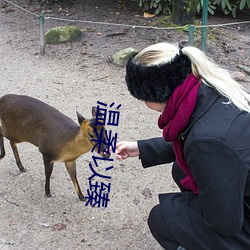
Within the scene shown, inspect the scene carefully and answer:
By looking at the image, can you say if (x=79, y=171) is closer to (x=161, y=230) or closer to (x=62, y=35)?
(x=161, y=230)

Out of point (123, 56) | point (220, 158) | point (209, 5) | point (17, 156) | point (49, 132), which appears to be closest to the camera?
point (220, 158)

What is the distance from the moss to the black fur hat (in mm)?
4352

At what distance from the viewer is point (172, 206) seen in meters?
2.35

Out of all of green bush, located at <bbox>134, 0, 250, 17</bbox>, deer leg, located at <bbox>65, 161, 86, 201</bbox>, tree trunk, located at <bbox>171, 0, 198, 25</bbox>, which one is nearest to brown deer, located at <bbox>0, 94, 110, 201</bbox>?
deer leg, located at <bbox>65, 161, 86, 201</bbox>

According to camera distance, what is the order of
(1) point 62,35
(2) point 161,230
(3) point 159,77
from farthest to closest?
(1) point 62,35 < (2) point 161,230 < (3) point 159,77

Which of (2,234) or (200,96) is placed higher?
(200,96)

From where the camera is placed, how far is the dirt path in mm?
2955

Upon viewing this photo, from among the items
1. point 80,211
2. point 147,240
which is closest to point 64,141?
point 80,211

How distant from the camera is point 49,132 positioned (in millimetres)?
3072

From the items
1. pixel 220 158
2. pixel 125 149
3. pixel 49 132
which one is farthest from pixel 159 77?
pixel 49 132

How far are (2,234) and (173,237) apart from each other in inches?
46.1

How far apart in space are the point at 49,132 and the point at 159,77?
1.28 metres

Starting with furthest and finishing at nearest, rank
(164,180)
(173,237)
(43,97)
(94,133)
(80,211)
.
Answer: (43,97)
(164,180)
(80,211)
(94,133)
(173,237)

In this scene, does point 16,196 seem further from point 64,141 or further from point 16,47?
point 16,47
